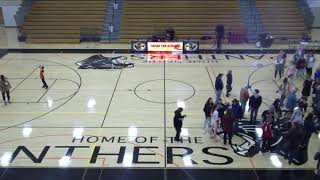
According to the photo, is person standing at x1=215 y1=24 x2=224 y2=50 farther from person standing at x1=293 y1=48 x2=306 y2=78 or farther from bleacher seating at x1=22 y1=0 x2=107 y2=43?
bleacher seating at x1=22 y1=0 x2=107 y2=43

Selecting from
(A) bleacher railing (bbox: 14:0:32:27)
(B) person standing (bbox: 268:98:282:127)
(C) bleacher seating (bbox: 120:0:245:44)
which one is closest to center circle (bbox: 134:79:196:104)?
(B) person standing (bbox: 268:98:282:127)

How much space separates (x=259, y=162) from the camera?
11.9 metres

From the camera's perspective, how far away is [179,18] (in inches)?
1121

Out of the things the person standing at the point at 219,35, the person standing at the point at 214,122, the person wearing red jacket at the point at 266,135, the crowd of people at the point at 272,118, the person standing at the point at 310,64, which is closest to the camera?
the crowd of people at the point at 272,118

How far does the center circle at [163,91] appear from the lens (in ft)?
55.5

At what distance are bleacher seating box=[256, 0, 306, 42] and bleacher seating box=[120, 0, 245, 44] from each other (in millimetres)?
1859

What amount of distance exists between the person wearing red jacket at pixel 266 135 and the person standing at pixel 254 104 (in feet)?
6.21

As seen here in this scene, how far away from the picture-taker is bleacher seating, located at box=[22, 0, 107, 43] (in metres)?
27.5

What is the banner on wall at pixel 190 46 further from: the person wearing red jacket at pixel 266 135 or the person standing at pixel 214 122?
the person wearing red jacket at pixel 266 135

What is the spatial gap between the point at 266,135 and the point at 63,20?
20848 mm

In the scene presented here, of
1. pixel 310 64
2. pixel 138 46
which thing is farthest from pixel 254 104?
pixel 138 46

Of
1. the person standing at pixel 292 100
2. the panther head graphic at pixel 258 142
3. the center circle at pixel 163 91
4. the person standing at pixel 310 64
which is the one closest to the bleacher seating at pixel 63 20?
the center circle at pixel 163 91

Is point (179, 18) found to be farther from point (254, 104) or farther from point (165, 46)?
point (254, 104)

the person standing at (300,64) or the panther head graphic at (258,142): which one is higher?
the person standing at (300,64)
